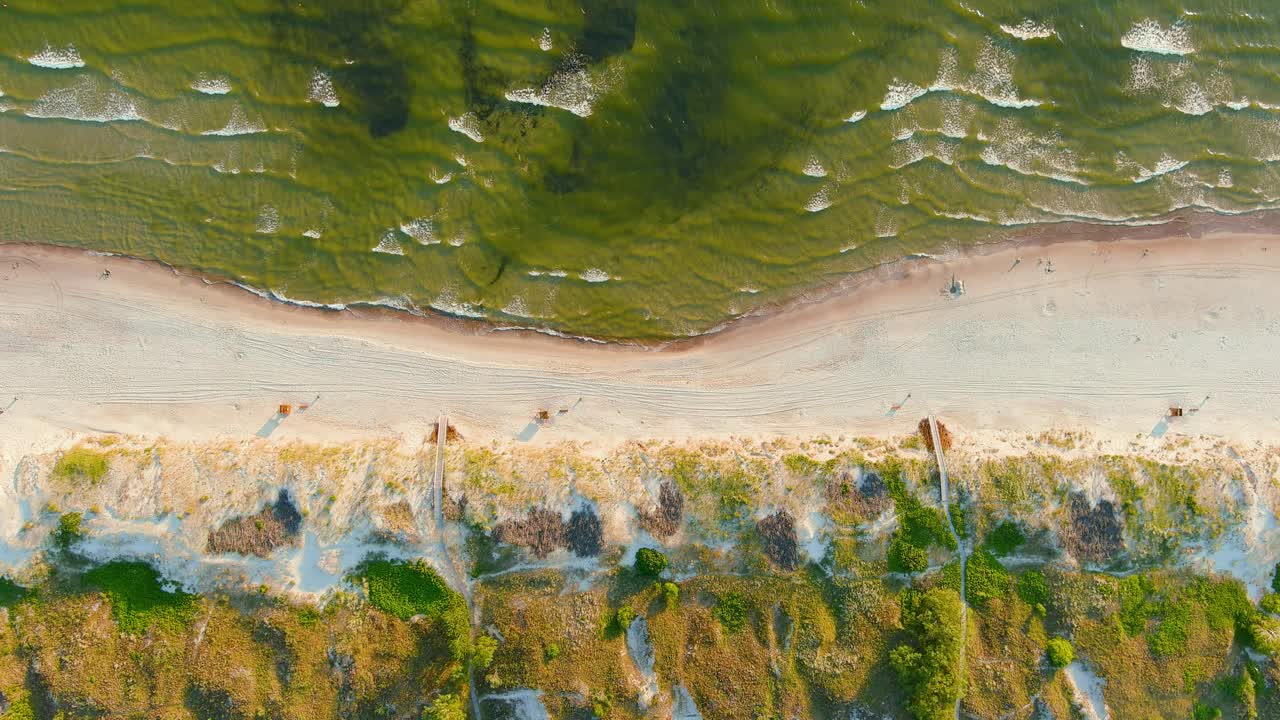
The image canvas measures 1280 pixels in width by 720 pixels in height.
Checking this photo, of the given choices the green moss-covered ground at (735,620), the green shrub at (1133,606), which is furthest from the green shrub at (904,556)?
the green shrub at (1133,606)

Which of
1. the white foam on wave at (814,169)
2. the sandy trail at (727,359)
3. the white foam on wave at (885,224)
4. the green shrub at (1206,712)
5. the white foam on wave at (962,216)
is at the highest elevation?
the white foam on wave at (814,169)

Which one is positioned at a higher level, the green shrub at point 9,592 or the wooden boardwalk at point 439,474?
the wooden boardwalk at point 439,474

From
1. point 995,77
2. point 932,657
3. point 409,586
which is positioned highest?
point 995,77

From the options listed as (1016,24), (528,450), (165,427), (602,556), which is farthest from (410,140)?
(1016,24)

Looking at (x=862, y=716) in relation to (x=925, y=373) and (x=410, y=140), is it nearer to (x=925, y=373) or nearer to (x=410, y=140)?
(x=925, y=373)

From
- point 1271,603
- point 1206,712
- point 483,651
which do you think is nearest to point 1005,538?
point 1206,712

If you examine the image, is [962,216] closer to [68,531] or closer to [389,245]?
[389,245]

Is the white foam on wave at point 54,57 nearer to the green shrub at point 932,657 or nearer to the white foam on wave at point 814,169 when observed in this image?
the white foam on wave at point 814,169
